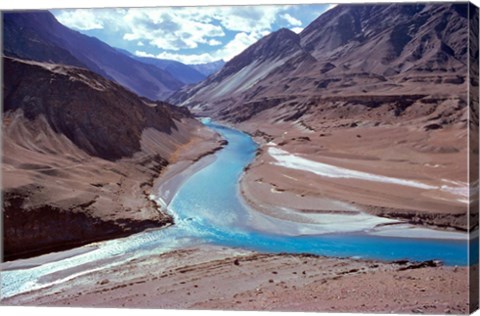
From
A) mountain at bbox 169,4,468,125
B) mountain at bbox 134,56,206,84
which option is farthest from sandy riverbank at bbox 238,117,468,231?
mountain at bbox 134,56,206,84

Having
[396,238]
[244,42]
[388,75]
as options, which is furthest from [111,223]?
[388,75]

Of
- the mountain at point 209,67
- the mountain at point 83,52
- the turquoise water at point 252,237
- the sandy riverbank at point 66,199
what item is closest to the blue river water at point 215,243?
the turquoise water at point 252,237

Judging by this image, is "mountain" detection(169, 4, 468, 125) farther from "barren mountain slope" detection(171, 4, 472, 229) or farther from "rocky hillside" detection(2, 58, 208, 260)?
"rocky hillside" detection(2, 58, 208, 260)

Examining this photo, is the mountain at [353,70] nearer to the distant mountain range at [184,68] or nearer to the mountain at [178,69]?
the distant mountain range at [184,68]

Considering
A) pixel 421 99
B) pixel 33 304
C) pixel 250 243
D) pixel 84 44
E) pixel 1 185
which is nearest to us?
pixel 33 304

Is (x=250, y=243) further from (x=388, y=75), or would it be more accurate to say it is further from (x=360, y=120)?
(x=388, y=75)

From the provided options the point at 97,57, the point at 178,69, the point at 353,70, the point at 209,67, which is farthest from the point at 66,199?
the point at 353,70
